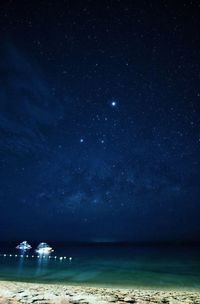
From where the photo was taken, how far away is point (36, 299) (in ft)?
56.2

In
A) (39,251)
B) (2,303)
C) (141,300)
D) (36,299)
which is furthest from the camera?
(39,251)

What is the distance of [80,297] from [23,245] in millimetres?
109140

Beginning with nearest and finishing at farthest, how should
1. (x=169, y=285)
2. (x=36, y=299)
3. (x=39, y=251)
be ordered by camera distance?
(x=36, y=299) < (x=169, y=285) < (x=39, y=251)

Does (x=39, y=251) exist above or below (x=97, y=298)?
above

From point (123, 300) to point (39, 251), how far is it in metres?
84.9

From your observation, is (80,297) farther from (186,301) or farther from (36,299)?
(186,301)

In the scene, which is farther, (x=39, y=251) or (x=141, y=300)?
(x=39, y=251)

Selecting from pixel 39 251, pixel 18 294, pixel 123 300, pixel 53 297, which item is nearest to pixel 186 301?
pixel 123 300

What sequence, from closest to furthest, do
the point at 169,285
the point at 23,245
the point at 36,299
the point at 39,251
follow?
1. the point at 36,299
2. the point at 169,285
3. the point at 39,251
4. the point at 23,245

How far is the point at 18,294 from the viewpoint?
19.0 meters

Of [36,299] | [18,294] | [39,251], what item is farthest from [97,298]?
[39,251]

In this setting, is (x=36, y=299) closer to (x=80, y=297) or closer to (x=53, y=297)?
(x=53, y=297)

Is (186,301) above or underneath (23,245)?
underneath

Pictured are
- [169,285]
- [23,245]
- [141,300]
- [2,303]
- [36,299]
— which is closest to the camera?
[2,303]
